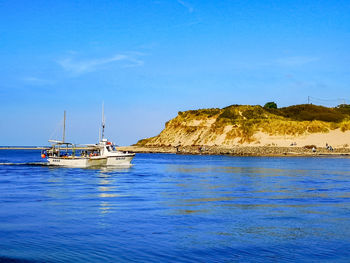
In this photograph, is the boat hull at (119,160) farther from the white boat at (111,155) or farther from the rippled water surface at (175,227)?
the rippled water surface at (175,227)

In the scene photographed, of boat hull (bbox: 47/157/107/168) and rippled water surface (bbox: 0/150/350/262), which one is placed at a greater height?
boat hull (bbox: 47/157/107/168)

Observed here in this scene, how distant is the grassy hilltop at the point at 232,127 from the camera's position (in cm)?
15238

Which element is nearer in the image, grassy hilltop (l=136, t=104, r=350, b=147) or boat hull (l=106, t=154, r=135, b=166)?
boat hull (l=106, t=154, r=135, b=166)

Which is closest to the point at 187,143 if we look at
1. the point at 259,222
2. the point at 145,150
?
the point at 145,150

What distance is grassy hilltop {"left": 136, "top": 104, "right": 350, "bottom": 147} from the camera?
500 ft

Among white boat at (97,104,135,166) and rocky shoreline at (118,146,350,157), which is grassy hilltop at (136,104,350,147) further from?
white boat at (97,104,135,166)

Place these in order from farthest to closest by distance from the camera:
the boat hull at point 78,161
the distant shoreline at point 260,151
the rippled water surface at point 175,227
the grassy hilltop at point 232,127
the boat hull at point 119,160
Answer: the grassy hilltop at point 232,127
the distant shoreline at point 260,151
the boat hull at point 119,160
the boat hull at point 78,161
the rippled water surface at point 175,227

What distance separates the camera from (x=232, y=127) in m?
165

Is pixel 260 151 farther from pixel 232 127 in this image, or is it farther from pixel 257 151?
pixel 232 127

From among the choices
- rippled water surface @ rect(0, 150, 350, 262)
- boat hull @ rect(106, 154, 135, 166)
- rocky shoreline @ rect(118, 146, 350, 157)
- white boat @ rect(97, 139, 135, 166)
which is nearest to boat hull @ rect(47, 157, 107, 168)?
white boat @ rect(97, 139, 135, 166)

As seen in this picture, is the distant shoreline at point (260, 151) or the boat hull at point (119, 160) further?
the distant shoreline at point (260, 151)

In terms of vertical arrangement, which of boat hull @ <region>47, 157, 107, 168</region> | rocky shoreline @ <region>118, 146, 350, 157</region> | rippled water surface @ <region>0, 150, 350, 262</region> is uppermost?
rocky shoreline @ <region>118, 146, 350, 157</region>

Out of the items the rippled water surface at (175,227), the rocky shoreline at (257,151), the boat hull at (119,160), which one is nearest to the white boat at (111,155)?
the boat hull at (119,160)

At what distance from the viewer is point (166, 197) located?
104 feet
